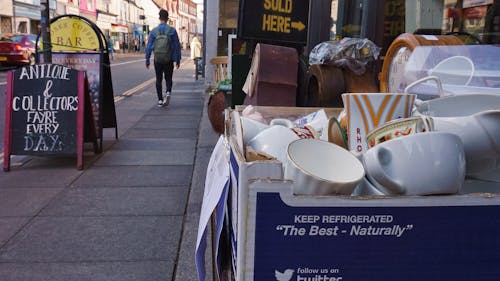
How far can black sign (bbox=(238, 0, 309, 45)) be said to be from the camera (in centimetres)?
421

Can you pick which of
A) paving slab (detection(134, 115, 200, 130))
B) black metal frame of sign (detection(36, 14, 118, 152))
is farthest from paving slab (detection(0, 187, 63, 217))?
paving slab (detection(134, 115, 200, 130))

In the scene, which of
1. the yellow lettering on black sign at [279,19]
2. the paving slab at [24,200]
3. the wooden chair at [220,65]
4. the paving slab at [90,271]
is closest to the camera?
the paving slab at [90,271]

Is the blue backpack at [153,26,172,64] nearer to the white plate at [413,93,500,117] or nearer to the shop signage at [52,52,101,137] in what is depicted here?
the shop signage at [52,52,101,137]

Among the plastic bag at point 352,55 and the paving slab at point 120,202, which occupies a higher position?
the plastic bag at point 352,55

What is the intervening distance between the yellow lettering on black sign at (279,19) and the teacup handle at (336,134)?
10.1ft

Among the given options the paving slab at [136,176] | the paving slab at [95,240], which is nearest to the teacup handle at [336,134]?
the paving slab at [95,240]

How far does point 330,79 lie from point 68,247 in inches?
→ 89.9

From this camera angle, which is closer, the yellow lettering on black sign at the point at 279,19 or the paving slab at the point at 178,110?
the yellow lettering on black sign at the point at 279,19

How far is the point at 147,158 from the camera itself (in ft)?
19.1

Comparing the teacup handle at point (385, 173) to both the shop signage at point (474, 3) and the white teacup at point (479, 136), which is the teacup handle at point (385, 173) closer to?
the white teacup at point (479, 136)

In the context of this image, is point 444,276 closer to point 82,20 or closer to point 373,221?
point 373,221

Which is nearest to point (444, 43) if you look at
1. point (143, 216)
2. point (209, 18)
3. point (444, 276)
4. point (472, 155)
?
point (472, 155)

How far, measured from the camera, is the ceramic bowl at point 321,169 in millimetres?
993

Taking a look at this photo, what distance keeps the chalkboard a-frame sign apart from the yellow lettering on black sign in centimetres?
224
